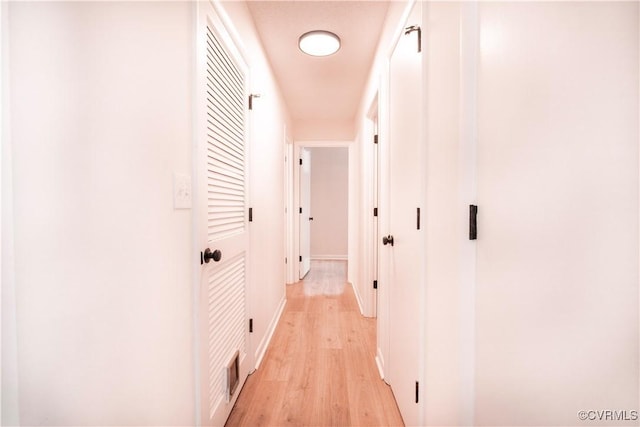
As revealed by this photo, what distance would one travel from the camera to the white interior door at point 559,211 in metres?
0.47

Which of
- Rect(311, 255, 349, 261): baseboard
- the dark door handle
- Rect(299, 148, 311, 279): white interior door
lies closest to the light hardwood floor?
the dark door handle

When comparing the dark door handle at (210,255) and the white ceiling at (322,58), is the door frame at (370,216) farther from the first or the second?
the dark door handle at (210,255)

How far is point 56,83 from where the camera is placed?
26.9 inches

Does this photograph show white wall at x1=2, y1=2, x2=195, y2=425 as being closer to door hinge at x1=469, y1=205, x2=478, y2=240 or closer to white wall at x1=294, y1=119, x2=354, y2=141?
door hinge at x1=469, y1=205, x2=478, y2=240

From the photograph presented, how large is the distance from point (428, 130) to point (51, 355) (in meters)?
1.33

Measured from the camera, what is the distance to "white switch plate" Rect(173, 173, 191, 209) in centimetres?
105

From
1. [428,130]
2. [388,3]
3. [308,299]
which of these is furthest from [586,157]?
[308,299]

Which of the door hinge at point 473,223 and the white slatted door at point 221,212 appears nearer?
the door hinge at point 473,223

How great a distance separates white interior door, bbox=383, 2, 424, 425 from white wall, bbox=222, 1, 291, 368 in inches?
35.4

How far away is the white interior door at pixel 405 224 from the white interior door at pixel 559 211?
0.52 meters

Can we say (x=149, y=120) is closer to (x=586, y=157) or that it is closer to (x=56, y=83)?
(x=56, y=83)

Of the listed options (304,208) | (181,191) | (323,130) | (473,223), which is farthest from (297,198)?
(473,223)

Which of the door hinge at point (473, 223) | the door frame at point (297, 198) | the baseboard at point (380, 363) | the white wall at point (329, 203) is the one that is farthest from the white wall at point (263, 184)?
the white wall at point (329, 203)

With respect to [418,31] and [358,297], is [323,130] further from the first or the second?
[418,31]
